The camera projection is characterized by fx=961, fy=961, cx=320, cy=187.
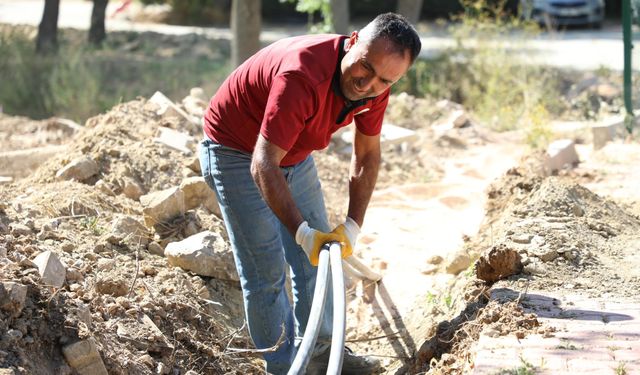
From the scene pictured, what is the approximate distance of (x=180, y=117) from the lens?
23.7 ft

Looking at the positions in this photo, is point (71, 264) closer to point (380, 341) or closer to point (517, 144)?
point (380, 341)

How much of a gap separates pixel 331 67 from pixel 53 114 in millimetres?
8149

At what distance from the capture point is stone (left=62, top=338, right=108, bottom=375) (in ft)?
12.3

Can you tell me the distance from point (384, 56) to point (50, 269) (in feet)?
5.63

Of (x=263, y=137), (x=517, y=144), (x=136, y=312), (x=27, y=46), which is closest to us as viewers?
(x=263, y=137)

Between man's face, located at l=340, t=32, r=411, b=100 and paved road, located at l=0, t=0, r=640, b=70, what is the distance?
234 inches

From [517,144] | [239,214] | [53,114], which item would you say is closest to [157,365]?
[239,214]

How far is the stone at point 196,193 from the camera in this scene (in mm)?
5879

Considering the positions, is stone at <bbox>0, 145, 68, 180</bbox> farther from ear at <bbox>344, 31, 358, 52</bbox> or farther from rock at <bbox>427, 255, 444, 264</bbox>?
ear at <bbox>344, 31, 358, 52</bbox>

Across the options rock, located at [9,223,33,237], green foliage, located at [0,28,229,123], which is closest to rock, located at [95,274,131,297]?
rock, located at [9,223,33,237]

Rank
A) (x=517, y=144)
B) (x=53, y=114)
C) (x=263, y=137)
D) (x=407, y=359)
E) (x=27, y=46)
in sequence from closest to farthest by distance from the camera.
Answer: (x=263, y=137) → (x=407, y=359) → (x=517, y=144) → (x=53, y=114) → (x=27, y=46)

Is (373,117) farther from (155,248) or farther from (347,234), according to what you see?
(155,248)

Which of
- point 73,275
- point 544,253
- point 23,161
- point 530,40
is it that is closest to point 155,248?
point 73,275

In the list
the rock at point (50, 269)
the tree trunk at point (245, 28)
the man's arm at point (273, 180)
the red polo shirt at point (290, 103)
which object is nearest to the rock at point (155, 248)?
the rock at point (50, 269)
